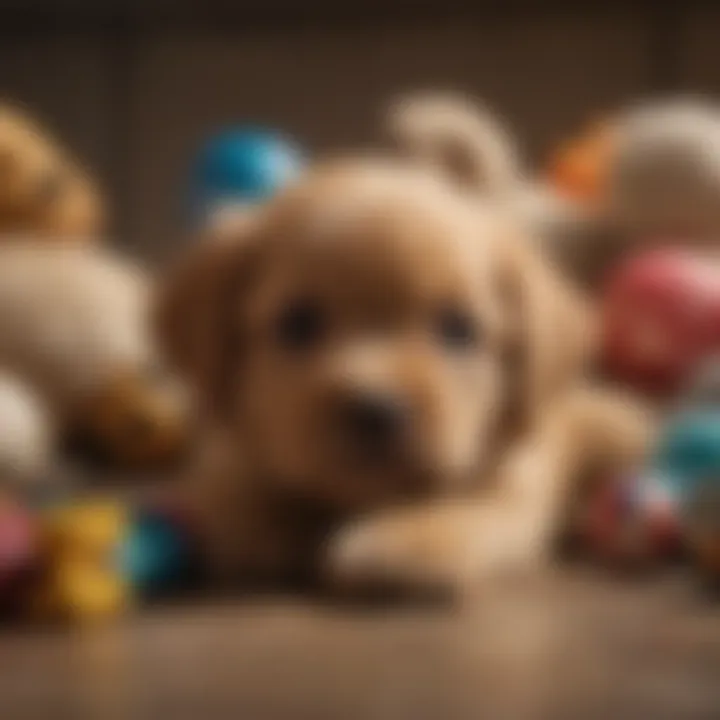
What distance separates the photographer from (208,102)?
193cm

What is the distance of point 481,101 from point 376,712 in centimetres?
131

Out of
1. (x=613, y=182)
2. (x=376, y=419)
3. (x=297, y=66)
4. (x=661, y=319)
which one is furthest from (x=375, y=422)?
(x=297, y=66)

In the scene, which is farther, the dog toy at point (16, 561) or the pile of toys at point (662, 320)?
the pile of toys at point (662, 320)

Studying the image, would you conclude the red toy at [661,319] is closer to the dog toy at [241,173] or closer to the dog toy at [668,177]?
the dog toy at [668,177]

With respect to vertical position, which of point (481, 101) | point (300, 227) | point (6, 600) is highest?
point (481, 101)

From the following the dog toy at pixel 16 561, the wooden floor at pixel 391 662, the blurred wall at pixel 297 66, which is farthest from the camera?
the blurred wall at pixel 297 66

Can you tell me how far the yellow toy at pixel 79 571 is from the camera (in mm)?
801

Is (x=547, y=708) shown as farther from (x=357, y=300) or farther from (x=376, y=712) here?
(x=357, y=300)

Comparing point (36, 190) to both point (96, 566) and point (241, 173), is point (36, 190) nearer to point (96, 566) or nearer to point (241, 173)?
point (241, 173)

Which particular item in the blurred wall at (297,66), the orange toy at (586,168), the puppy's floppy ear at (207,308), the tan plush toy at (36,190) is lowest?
the puppy's floppy ear at (207,308)

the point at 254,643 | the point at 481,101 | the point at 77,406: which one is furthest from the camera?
the point at 481,101

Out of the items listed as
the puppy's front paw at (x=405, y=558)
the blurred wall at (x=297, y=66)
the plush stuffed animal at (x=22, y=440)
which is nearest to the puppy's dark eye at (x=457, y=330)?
the puppy's front paw at (x=405, y=558)

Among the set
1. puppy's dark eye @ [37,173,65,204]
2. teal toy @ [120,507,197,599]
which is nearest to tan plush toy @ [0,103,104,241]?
puppy's dark eye @ [37,173,65,204]

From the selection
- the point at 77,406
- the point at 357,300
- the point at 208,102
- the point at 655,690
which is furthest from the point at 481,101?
the point at 655,690
